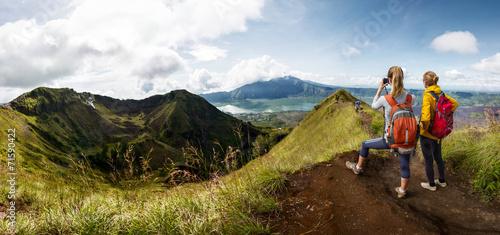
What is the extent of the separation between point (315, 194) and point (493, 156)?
471 cm

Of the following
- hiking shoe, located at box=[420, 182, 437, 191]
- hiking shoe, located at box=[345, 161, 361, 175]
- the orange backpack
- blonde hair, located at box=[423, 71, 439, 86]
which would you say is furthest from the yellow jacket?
hiking shoe, located at box=[345, 161, 361, 175]

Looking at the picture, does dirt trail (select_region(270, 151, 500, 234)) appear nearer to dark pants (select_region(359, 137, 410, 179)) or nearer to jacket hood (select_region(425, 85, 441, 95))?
dark pants (select_region(359, 137, 410, 179))

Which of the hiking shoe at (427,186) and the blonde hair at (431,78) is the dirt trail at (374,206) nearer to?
the hiking shoe at (427,186)

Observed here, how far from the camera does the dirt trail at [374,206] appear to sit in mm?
3717

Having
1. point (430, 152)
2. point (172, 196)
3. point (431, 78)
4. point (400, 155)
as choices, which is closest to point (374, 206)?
point (400, 155)

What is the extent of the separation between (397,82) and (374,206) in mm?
2739

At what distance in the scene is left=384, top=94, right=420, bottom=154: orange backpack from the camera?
457cm

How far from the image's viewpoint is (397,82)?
15.3 ft

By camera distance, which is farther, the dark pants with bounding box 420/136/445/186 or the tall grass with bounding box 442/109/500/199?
the dark pants with bounding box 420/136/445/186

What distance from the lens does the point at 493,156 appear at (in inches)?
208

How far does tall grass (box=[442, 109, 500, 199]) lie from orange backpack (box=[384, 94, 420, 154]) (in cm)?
211

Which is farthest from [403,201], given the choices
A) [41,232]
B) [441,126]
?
[41,232]

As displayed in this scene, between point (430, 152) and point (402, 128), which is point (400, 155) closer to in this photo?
point (402, 128)

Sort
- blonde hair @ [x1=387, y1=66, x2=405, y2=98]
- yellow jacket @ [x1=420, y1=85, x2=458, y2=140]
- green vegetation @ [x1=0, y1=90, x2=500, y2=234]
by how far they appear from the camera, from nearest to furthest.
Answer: green vegetation @ [x1=0, y1=90, x2=500, y2=234]
blonde hair @ [x1=387, y1=66, x2=405, y2=98]
yellow jacket @ [x1=420, y1=85, x2=458, y2=140]
